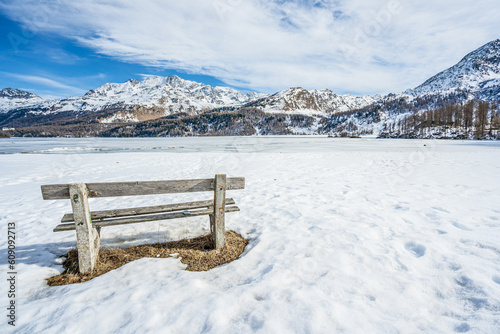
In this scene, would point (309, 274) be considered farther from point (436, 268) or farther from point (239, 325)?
point (436, 268)

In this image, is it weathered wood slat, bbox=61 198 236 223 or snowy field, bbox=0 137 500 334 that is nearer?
snowy field, bbox=0 137 500 334

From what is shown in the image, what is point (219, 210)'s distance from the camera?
16.5 ft

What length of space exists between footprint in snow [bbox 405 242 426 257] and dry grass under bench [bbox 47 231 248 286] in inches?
144

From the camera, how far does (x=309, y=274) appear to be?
4.19 metres

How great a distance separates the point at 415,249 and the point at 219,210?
4.33 metres

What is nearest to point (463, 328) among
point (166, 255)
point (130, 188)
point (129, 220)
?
point (166, 255)

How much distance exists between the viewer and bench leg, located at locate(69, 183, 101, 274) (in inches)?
157

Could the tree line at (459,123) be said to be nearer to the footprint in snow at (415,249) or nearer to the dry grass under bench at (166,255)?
the footprint in snow at (415,249)

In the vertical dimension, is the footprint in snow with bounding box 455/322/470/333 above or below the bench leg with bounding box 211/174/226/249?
below

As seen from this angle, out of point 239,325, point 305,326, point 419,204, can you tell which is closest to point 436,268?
point 305,326

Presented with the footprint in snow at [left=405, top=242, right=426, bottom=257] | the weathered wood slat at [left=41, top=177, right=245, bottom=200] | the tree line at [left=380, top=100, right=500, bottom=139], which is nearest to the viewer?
the weathered wood slat at [left=41, top=177, right=245, bottom=200]

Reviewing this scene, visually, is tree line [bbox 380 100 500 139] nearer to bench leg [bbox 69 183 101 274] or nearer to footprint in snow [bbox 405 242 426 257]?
footprint in snow [bbox 405 242 426 257]

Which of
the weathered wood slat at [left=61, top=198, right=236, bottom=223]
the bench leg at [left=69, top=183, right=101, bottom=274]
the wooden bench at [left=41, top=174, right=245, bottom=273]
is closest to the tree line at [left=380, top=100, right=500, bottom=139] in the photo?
the wooden bench at [left=41, top=174, right=245, bottom=273]

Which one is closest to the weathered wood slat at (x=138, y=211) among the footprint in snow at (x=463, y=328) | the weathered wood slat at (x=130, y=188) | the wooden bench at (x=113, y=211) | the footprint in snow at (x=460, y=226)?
the wooden bench at (x=113, y=211)
